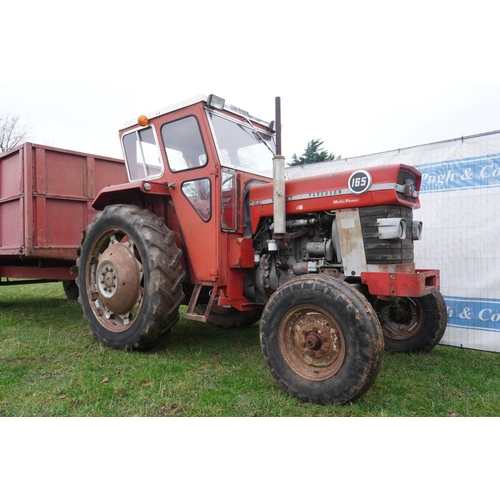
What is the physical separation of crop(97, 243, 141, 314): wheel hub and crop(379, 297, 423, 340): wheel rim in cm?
263

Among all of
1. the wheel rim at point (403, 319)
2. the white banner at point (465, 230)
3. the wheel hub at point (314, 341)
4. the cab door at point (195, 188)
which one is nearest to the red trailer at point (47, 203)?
the cab door at point (195, 188)

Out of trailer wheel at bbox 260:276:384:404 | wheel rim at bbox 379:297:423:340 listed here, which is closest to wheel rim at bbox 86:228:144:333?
trailer wheel at bbox 260:276:384:404

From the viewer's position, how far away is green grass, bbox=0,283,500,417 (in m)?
2.85

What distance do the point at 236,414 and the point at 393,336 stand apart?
2297mm

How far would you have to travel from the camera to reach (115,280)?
14.3 feet

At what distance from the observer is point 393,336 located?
4.41 m

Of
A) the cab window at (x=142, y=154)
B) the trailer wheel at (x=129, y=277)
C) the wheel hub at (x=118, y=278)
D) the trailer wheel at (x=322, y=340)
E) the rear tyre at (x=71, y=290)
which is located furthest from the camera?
the rear tyre at (x=71, y=290)

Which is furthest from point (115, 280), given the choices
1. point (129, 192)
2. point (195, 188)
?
point (195, 188)

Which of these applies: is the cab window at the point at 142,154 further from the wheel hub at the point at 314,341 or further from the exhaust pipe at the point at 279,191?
the wheel hub at the point at 314,341

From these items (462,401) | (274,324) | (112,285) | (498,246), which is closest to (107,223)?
(112,285)

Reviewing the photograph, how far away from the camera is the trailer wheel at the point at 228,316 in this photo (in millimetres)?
4609

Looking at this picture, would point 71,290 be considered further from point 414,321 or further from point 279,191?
point 414,321

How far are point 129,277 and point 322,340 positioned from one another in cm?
218

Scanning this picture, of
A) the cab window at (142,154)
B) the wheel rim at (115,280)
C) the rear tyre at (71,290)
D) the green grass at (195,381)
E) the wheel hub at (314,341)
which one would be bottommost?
the green grass at (195,381)
